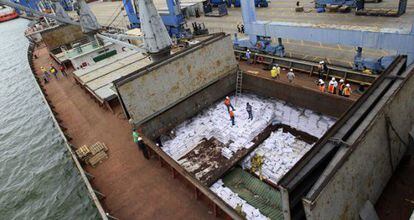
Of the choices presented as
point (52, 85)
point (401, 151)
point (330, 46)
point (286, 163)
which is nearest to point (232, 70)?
point (286, 163)

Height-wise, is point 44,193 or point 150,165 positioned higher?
point 150,165

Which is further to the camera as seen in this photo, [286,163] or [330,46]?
[330,46]

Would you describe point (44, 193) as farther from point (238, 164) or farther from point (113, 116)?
point (238, 164)

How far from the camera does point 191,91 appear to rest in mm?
14883

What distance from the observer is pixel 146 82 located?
42.5ft

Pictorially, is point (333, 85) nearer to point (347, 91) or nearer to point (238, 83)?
point (347, 91)

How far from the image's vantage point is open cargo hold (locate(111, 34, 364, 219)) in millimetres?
12594

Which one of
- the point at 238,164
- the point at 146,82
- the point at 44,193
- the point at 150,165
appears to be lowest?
the point at 44,193

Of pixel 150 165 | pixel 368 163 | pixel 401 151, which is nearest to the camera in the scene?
pixel 368 163

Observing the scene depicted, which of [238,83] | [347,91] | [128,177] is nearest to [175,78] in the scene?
[238,83]

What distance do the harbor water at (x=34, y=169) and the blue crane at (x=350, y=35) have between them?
15.3 m

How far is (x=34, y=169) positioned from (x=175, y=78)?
1197 centimetres

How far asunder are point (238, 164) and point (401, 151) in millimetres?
6352

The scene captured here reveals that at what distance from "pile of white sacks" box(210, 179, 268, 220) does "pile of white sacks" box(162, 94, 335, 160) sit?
1899 mm
